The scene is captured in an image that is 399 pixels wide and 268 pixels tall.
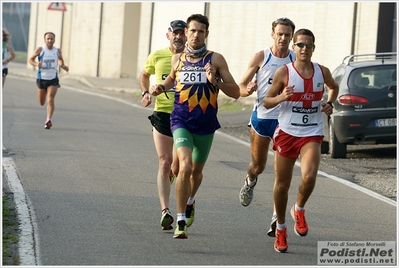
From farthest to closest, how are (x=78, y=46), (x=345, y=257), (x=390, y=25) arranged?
1. (x=78, y=46)
2. (x=390, y=25)
3. (x=345, y=257)

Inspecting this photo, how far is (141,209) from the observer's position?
32.5ft

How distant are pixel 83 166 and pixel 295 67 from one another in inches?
214

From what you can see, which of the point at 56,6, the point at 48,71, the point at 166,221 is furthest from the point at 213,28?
the point at 166,221

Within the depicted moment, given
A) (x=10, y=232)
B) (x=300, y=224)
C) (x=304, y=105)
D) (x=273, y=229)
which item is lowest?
(x=10, y=232)

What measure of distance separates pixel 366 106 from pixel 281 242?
7337 mm

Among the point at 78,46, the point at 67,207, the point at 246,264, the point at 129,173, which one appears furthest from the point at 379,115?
the point at 78,46

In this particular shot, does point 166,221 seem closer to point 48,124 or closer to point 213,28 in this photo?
point 48,124

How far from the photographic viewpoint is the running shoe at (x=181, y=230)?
27.1ft

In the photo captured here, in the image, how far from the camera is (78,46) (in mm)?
42094

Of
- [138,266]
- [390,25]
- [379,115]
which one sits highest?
[390,25]

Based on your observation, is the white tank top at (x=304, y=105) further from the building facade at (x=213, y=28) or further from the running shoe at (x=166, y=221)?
the building facade at (x=213, y=28)

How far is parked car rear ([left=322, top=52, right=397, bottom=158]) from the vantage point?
15000 millimetres

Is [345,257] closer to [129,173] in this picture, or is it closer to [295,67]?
[295,67]

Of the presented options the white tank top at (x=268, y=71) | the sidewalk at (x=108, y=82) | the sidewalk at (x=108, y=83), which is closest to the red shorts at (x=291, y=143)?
the white tank top at (x=268, y=71)
